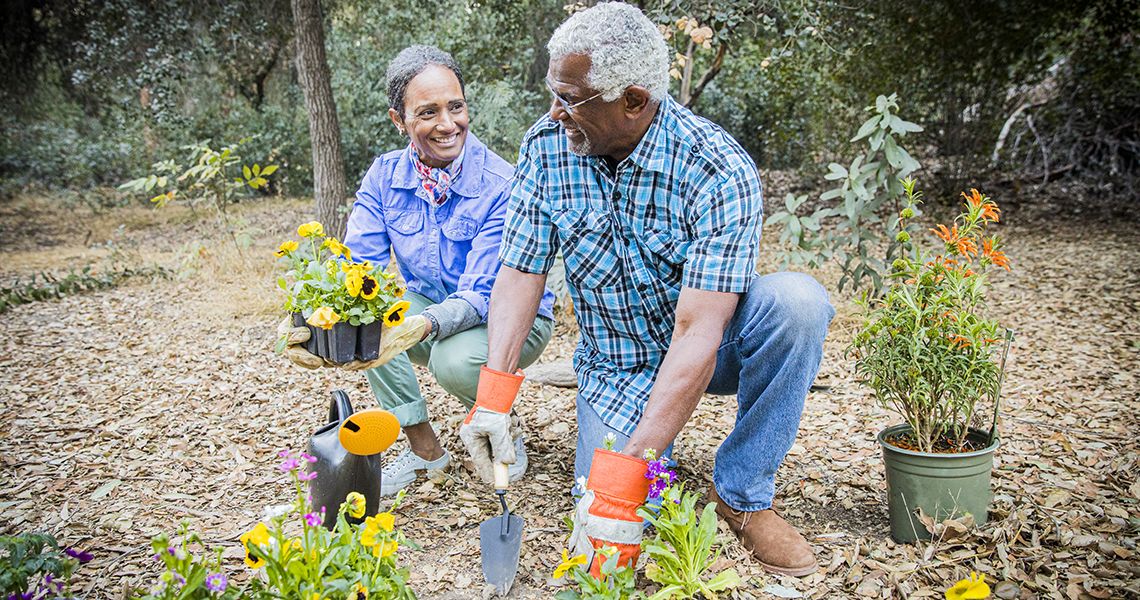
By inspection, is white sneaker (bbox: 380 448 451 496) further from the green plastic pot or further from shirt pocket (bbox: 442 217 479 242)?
the green plastic pot

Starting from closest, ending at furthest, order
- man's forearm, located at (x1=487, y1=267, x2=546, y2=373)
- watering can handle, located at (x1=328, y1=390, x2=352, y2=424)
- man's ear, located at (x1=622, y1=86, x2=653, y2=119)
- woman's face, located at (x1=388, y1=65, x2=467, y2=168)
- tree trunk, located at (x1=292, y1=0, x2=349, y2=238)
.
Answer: man's ear, located at (x1=622, y1=86, x2=653, y2=119) < watering can handle, located at (x1=328, y1=390, x2=352, y2=424) < man's forearm, located at (x1=487, y1=267, x2=546, y2=373) < woman's face, located at (x1=388, y1=65, x2=467, y2=168) < tree trunk, located at (x1=292, y1=0, x2=349, y2=238)

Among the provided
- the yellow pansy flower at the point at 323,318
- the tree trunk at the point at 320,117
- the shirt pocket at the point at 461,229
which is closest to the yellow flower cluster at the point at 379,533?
the yellow pansy flower at the point at 323,318

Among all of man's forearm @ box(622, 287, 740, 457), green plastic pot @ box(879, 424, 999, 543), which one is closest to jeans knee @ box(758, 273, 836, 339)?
man's forearm @ box(622, 287, 740, 457)

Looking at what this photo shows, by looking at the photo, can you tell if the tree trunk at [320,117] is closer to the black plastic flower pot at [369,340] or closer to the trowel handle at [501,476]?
the black plastic flower pot at [369,340]

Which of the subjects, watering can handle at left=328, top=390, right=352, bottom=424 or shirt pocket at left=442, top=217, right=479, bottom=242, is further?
shirt pocket at left=442, top=217, right=479, bottom=242

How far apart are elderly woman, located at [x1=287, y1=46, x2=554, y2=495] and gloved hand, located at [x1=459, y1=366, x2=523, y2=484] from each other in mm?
274

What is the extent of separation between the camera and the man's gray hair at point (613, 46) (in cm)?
168

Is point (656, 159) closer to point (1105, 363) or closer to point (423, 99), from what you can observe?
point (423, 99)

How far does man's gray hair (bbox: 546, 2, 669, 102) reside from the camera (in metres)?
1.68

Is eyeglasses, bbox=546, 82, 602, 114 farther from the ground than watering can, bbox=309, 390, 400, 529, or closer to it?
farther from the ground

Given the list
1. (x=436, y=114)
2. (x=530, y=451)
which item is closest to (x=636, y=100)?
(x=436, y=114)

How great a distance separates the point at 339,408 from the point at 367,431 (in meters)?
0.16

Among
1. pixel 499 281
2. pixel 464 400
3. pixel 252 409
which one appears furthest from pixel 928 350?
pixel 252 409

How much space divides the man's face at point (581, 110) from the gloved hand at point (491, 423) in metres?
0.60
